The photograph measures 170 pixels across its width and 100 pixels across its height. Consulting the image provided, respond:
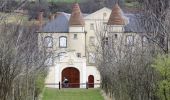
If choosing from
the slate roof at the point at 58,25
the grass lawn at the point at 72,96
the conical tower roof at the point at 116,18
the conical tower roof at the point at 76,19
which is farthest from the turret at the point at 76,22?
the grass lawn at the point at 72,96

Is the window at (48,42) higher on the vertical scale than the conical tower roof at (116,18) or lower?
lower

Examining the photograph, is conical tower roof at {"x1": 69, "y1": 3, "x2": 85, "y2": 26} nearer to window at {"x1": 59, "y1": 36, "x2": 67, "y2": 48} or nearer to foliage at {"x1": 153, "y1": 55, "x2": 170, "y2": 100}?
window at {"x1": 59, "y1": 36, "x2": 67, "y2": 48}

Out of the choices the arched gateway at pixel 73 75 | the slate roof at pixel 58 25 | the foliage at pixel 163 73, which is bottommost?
the arched gateway at pixel 73 75

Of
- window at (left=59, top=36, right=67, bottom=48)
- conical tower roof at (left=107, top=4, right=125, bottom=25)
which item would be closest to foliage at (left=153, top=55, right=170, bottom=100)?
conical tower roof at (left=107, top=4, right=125, bottom=25)

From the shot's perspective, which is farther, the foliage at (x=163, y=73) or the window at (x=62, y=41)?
the window at (x=62, y=41)

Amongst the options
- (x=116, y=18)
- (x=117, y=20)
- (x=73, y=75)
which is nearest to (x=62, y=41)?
(x=73, y=75)

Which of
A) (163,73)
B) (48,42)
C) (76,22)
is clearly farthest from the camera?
(76,22)

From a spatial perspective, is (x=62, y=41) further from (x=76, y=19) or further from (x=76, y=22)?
(x=76, y=19)

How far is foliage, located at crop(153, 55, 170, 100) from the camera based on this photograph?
21.6 metres

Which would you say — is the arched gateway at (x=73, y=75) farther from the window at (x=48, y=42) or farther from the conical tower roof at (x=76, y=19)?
the conical tower roof at (x=76, y=19)

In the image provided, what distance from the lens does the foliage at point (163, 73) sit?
70.9 ft

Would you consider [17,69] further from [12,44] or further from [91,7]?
[91,7]

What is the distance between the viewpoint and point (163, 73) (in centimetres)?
2195

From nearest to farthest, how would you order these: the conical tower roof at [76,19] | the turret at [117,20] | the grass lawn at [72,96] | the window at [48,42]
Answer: the grass lawn at [72,96] < the window at [48,42] < the turret at [117,20] < the conical tower roof at [76,19]
